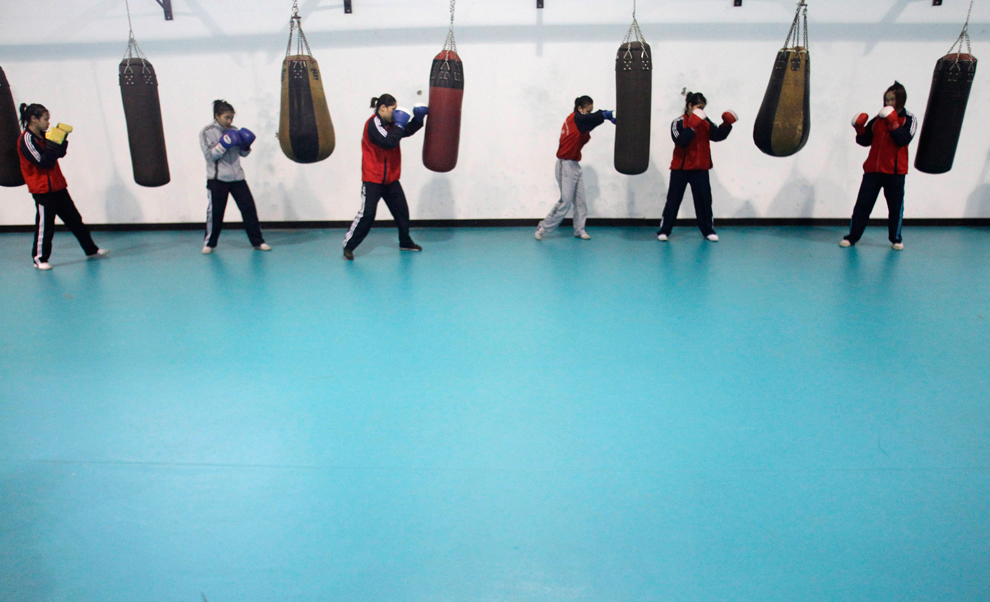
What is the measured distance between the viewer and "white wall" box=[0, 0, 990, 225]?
5.85 meters

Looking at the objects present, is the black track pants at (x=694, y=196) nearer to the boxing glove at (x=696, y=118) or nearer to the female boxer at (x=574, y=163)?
the boxing glove at (x=696, y=118)

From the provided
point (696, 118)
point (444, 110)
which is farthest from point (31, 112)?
point (696, 118)

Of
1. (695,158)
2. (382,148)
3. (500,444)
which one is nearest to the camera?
(500,444)

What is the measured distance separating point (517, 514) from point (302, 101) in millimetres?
3695

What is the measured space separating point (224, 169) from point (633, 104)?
3318mm

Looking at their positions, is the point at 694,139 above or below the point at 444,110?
below

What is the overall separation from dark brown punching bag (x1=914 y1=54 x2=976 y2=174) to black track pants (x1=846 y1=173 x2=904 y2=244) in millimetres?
233

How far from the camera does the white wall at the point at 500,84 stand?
5.85m

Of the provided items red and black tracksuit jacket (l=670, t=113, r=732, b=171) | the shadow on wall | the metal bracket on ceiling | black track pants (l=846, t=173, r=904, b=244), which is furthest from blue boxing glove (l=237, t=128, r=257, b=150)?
the shadow on wall

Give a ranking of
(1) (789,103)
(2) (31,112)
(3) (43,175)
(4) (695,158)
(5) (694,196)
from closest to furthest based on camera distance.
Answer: (1) (789,103) → (2) (31,112) → (3) (43,175) → (4) (695,158) → (5) (694,196)

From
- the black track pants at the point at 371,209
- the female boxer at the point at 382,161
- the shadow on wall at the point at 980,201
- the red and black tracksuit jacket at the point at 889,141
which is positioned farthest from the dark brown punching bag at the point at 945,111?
the black track pants at the point at 371,209

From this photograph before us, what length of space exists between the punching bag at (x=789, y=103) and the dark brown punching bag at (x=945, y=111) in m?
1.10

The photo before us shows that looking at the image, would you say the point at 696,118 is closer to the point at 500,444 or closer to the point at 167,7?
the point at 500,444

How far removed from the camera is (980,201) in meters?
6.14
